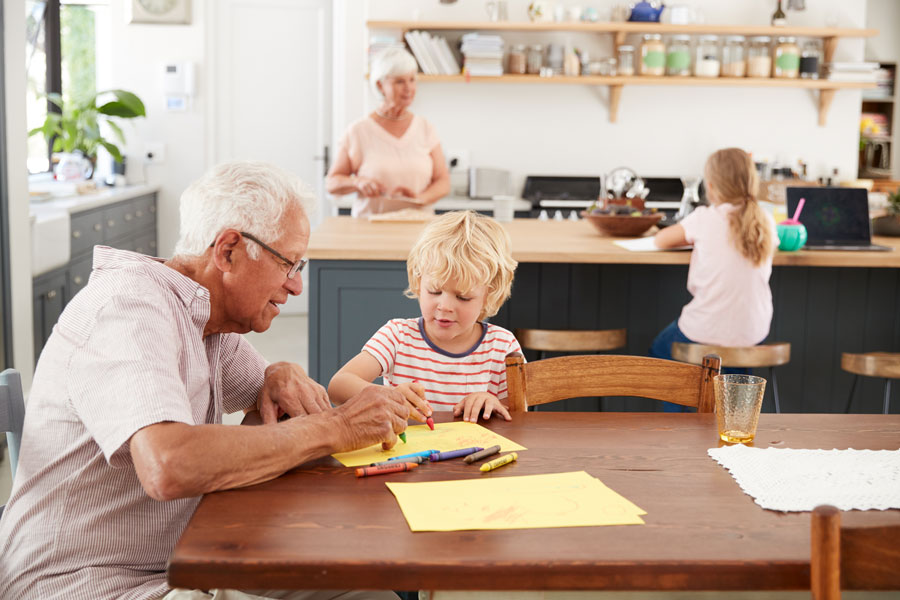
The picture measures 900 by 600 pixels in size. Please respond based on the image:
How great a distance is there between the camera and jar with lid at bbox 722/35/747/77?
589 cm

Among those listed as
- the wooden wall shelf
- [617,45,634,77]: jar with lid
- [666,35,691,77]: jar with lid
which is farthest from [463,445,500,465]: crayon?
[666,35,691,77]: jar with lid

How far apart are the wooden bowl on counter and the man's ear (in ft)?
7.44

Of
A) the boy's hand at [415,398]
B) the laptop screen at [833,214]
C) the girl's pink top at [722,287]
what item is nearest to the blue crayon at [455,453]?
the boy's hand at [415,398]

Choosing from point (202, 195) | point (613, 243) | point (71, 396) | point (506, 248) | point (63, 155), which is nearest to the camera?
point (71, 396)

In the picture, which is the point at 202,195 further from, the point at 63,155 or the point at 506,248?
the point at 63,155

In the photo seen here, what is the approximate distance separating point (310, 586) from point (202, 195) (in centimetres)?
68

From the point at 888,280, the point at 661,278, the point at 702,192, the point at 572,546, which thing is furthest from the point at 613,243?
the point at 702,192

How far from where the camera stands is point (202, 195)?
1.49 meters

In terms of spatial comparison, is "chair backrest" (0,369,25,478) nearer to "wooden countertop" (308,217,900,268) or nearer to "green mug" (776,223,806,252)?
"wooden countertop" (308,217,900,268)

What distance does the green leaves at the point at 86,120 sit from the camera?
570 centimetres

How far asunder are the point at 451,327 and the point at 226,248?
63cm

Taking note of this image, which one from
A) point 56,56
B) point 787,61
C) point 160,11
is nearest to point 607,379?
point 787,61

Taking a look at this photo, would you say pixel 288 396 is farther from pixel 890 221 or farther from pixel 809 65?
pixel 809 65

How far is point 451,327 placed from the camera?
6.55 feet
